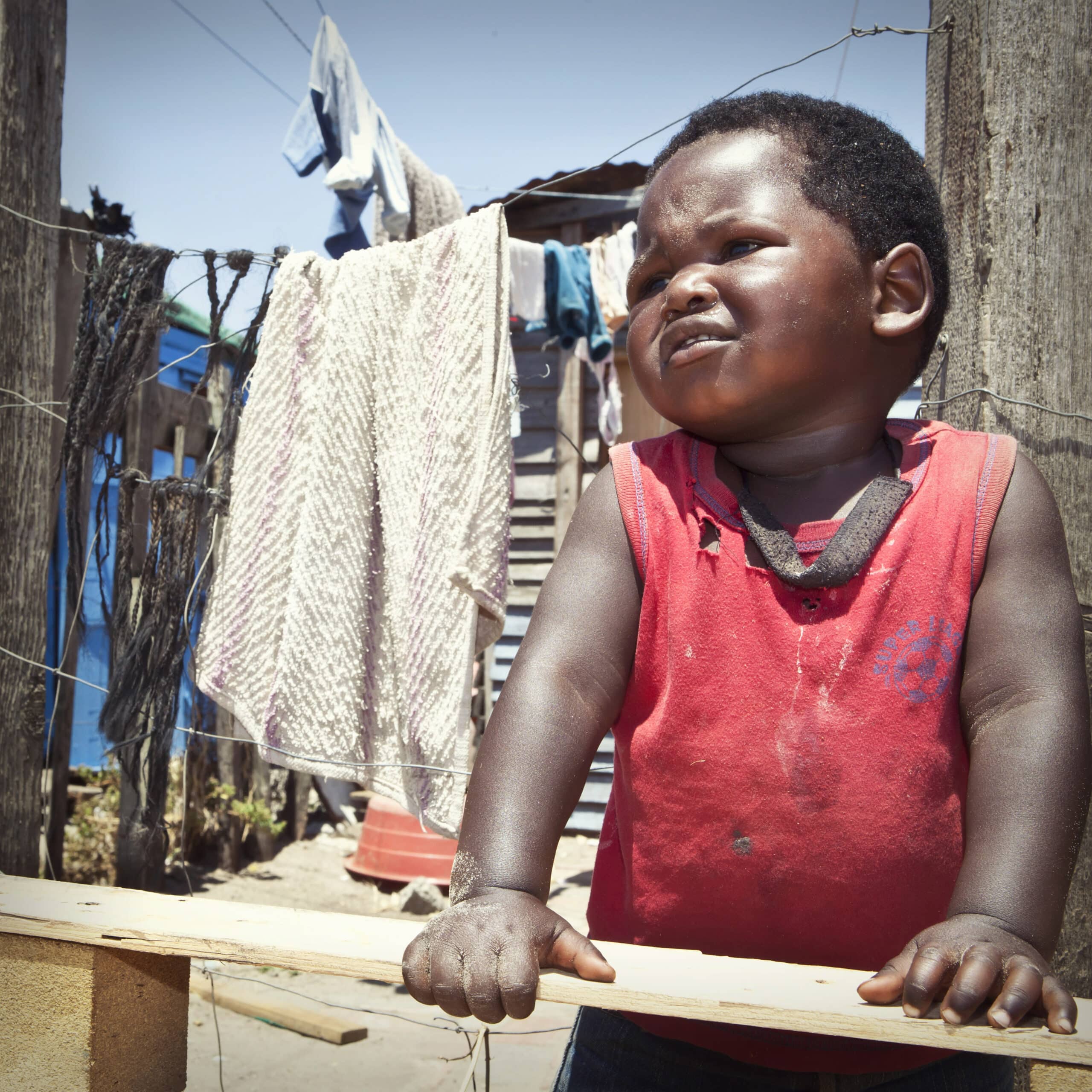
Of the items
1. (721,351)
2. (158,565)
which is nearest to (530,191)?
(721,351)

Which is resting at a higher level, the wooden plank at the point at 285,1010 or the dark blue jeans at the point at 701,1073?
the dark blue jeans at the point at 701,1073

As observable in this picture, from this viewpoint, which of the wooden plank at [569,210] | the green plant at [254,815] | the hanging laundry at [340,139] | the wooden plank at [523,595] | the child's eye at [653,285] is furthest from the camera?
the wooden plank at [523,595]

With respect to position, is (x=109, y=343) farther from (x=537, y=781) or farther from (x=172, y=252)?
(x=537, y=781)

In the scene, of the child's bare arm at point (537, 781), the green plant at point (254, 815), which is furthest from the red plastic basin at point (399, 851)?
the child's bare arm at point (537, 781)

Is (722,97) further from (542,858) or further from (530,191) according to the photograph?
(542,858)

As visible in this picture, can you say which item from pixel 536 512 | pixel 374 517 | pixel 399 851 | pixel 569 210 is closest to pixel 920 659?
pixel 374 517

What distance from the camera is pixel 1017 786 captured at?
100 cm

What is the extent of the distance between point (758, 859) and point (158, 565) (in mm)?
2107

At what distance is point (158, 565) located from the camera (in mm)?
2666

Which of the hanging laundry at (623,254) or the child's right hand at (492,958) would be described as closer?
the child's right hand at (492,958)

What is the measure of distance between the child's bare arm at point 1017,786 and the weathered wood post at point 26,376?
2529 millimetres

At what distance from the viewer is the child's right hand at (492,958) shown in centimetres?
86

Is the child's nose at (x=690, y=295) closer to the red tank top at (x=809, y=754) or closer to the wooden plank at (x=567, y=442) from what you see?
the red tank top at (x=809, y=754)

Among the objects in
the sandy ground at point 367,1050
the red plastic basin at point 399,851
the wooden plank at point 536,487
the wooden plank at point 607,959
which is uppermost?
the wooden plank at point 536,487
